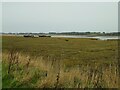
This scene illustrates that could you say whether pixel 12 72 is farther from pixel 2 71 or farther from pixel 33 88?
pixel 33 88

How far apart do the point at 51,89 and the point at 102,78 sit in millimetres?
1482

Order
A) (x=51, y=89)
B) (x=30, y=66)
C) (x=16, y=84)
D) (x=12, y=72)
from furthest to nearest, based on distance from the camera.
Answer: (x=30, y=66)
(x=12, y=72)
(x=16, y=84)
(x=51, y=89)

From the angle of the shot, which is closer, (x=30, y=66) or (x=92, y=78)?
(x=92, y=78)

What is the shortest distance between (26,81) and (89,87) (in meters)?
2.10

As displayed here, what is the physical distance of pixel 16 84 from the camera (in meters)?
8.01

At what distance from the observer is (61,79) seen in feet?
25.2

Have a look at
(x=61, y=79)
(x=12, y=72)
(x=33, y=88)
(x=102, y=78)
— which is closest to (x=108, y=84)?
(x=102, y=78)

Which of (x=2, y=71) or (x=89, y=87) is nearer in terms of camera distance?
(x=89, y=87)

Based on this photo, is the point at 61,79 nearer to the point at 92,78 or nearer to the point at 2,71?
the point at 92,78

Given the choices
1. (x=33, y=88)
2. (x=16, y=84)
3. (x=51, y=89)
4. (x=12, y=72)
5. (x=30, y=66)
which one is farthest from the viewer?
(x=30, y=66)

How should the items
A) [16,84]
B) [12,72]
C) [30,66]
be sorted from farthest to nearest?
[30,66] < [12,72] < [16,84]

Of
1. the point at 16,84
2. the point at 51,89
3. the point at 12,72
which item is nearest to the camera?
the point at 51,89

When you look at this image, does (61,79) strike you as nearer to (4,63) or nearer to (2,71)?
(2,71)

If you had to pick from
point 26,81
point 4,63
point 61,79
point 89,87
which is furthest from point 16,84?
point 4,63
